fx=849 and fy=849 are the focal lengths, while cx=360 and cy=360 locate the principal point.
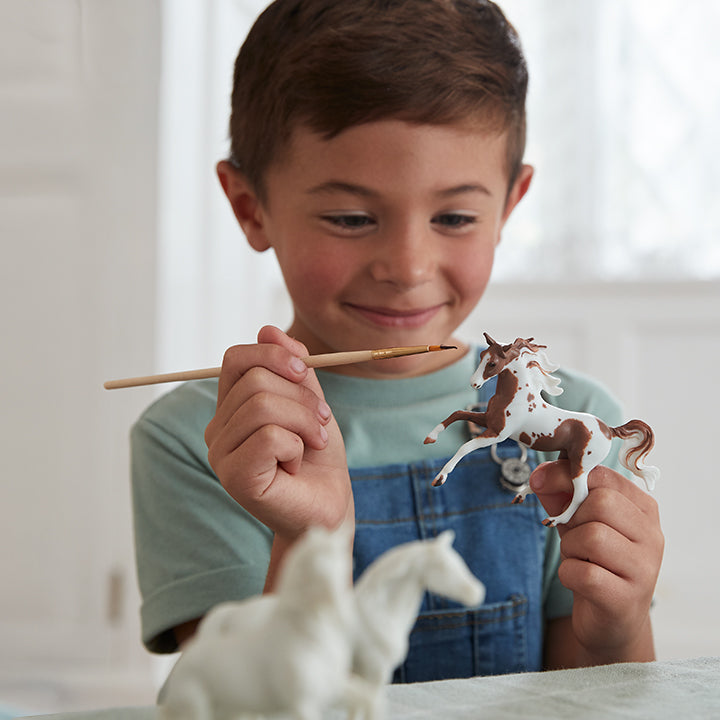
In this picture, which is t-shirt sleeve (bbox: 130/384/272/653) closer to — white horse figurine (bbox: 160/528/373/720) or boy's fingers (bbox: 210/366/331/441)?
boy's fingers (bbox: 210/366/331/441)

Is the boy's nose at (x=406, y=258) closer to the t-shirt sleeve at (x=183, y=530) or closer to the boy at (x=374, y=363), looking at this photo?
the boy at (x=374, y=363)

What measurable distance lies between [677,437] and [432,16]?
1686 mm

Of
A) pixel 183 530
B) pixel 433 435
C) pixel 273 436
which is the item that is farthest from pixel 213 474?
pixel 433 435

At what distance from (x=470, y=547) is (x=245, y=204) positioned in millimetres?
445

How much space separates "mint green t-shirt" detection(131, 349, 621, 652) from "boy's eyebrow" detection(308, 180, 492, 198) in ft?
0.79

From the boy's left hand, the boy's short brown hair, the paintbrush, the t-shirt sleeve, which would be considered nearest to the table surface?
the boy's left hand

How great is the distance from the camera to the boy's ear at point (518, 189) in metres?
0.96

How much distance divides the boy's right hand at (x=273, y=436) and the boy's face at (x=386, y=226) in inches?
6.3

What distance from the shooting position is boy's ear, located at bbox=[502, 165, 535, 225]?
37.6 inches

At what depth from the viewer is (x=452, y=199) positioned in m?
0.78

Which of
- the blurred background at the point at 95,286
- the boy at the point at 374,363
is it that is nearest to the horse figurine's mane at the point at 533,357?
the boy at the point at 374,363

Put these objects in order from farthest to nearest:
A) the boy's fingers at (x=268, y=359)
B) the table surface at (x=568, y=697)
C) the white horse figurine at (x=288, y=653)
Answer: the boy's fingers at (x=268, y=359)
the table surface at (x=568, y=697)
the white horse figurine at (x=288, y=653)

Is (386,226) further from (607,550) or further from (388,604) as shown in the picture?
(388,604)

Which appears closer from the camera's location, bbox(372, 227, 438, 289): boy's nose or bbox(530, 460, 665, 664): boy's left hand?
bbox(530, 460, 665, 664): boy's left hand
